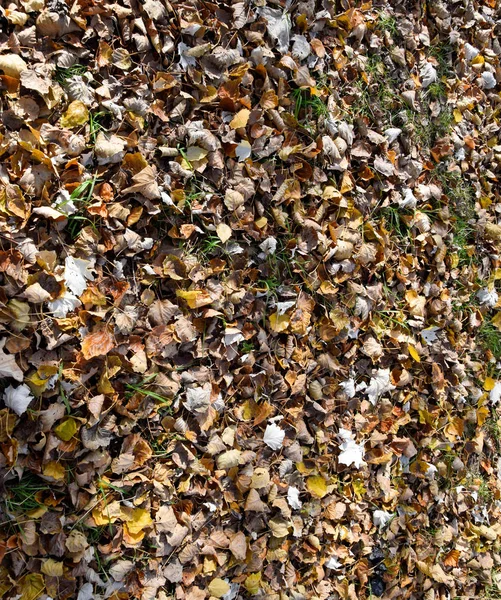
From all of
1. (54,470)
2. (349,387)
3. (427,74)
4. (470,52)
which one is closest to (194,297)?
(54,470)

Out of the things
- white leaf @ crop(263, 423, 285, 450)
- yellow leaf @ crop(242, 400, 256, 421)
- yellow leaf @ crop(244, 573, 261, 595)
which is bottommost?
yellow leaf @ crop(244, 573, 261, 595)

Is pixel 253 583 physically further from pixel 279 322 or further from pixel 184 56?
pixel 184 56

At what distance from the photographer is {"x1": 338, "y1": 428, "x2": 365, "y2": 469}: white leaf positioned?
1827 millimetres

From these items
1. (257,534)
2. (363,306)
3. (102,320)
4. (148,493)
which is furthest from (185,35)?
(257,534)

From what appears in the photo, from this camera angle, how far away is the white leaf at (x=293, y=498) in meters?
1.69

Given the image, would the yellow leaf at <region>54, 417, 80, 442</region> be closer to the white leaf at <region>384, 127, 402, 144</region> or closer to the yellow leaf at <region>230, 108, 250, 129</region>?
the yellow leaf at <region>230, 108, 250, 129</region>

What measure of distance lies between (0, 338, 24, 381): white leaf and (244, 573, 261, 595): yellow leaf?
0.84 metres

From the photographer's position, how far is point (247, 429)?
164 centimetres

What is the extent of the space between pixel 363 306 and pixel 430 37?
3.68 feet

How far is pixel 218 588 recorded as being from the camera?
1542 millimetres

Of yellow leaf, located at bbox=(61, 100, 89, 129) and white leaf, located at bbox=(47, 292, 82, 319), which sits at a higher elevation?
yellow leaf, located at bbox=(61, 100, 89, 129)

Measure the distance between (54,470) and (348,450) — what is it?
2.97 feet

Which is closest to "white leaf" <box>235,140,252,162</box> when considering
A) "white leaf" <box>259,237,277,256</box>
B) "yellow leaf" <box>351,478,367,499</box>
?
"white leaf" <box>259,237,277,256</box>

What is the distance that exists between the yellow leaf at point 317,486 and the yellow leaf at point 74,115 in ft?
3.79
